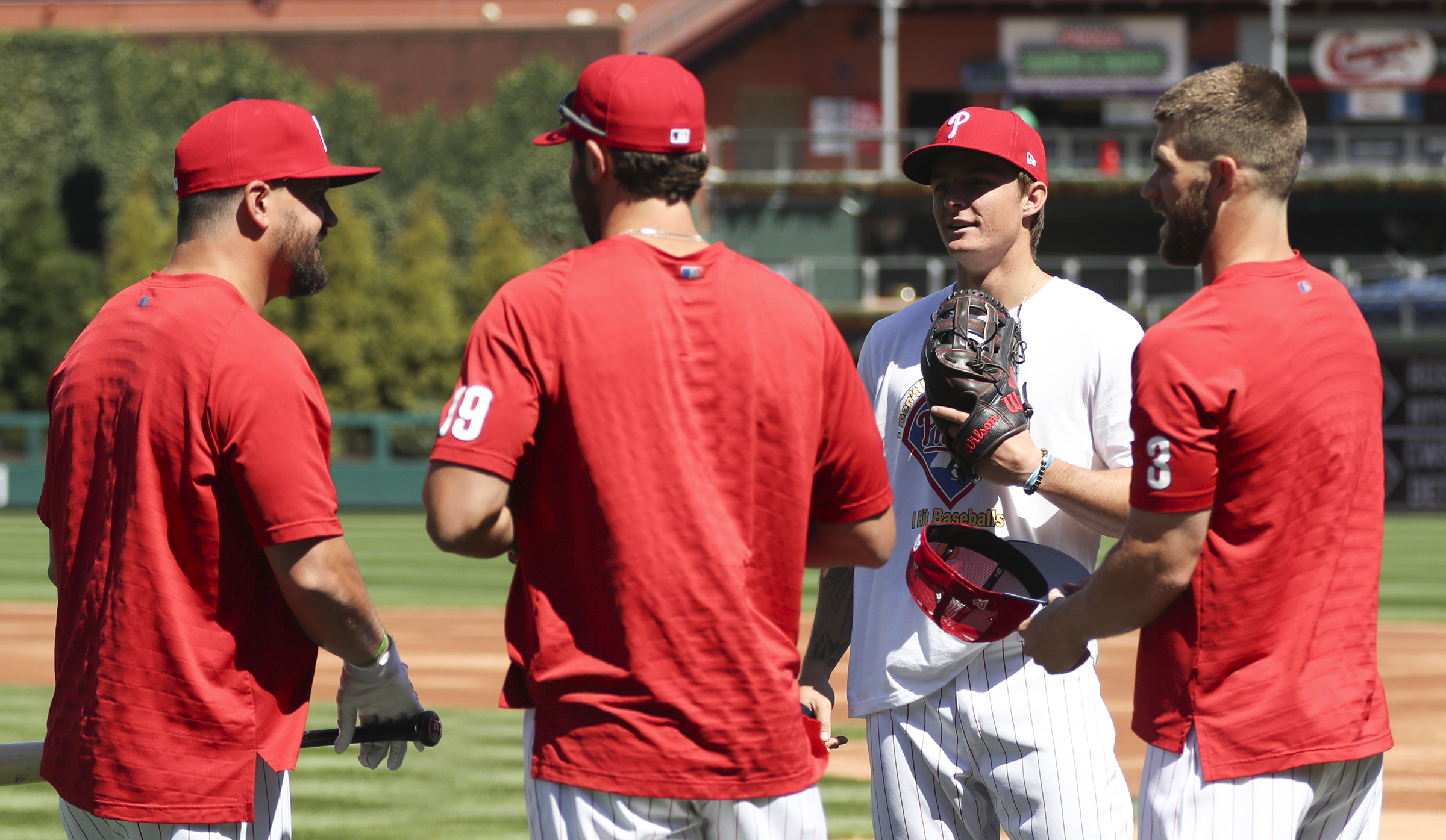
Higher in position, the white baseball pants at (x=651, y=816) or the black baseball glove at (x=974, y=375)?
the black baseball glove at (x=974, y=375)

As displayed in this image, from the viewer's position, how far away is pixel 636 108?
2252 millimetres

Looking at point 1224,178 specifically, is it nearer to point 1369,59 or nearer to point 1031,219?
point 1031,219

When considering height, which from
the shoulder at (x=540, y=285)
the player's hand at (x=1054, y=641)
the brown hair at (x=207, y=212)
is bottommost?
the player's hand at (x=1054, y=641)

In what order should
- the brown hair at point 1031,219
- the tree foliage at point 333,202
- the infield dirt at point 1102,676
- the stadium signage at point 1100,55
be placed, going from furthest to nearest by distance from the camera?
1. the stadium signage at point 1100,55
2. the tree foliage at point 333,202
3. the infield dirt at point 1102,676
4. the brown hair at point 1031,219

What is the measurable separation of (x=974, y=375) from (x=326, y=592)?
1.35 metres

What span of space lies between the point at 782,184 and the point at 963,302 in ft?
92.3

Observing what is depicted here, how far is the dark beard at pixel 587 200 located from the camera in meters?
2.35

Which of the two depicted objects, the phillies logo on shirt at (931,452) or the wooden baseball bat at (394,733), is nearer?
the wooden baseball bat at (394,733)

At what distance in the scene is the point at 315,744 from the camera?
283cm

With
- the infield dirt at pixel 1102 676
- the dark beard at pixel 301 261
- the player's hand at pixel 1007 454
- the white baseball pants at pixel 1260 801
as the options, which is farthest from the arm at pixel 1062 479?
the infield dirt at pixel 1102 676

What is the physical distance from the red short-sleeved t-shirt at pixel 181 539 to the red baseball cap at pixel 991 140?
5.13 ft

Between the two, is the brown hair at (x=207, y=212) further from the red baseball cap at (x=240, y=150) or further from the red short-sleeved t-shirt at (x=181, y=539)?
the red short-sleeved t-shirt at (x=181, y=539)

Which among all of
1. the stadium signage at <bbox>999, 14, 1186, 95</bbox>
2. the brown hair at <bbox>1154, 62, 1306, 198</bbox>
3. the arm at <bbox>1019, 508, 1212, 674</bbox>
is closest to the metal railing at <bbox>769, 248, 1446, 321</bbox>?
the stadium signage at <bbox>999, 14, 1186, 95</bbox>

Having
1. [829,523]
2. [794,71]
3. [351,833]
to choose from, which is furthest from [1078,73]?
[829,523]
